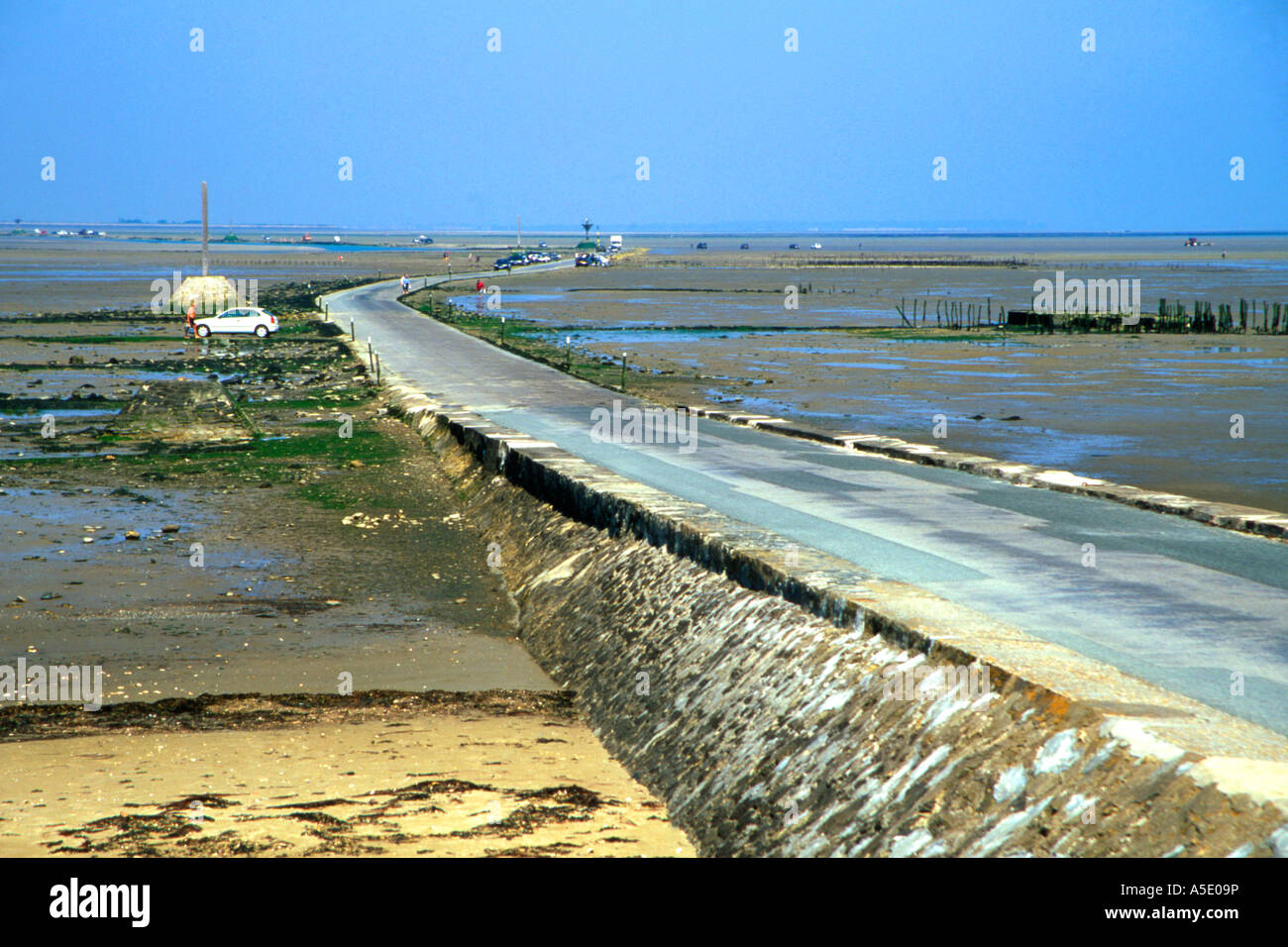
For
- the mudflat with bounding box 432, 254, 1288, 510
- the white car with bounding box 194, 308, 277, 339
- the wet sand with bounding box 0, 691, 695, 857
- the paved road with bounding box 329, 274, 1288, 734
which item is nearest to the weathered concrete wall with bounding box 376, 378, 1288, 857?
the wet sand with bounding box 0, 691, 695, 857

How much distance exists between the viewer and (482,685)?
1166 centimetres

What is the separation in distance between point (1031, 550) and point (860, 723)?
4545mm

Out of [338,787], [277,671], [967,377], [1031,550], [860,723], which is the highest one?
[967,377]

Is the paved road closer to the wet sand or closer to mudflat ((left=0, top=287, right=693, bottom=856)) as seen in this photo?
mudflat ((left=0, top=287, right=693, bottom=856))

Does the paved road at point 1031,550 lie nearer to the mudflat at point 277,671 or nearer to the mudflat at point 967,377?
the mudflat at point 277,671

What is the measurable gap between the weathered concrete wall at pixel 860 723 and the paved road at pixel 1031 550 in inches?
24.1

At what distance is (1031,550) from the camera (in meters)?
11.6

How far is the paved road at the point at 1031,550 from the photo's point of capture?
321 inches

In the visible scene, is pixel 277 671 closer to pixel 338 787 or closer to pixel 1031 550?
pixel 338 787

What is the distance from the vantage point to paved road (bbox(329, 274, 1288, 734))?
816 centimetres

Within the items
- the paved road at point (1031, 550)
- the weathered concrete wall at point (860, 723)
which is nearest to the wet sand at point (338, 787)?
the weathered concrete wall at point (860, 723)

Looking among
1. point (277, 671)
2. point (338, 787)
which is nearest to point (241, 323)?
point (277, 671)

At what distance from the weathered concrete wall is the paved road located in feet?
2.01
